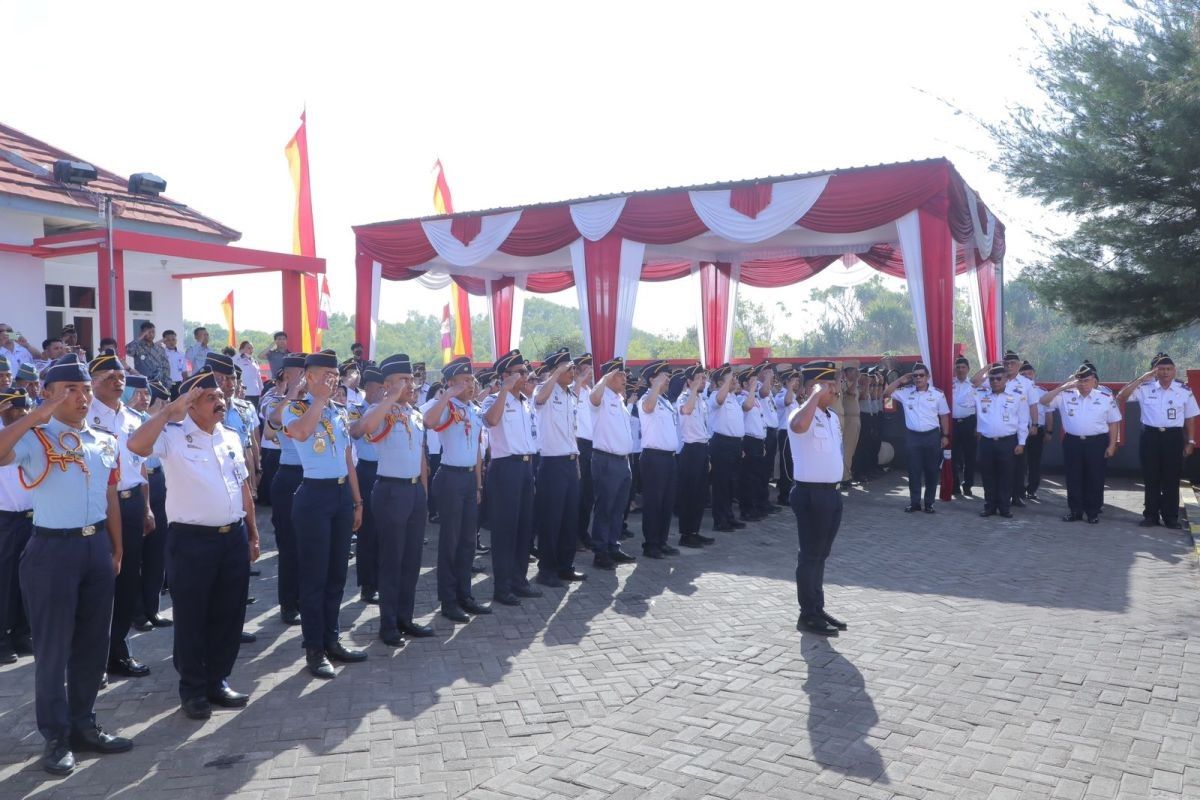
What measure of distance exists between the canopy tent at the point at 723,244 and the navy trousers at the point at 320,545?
736cm

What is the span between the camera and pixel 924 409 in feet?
33.5

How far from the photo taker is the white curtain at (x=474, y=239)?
1315 centimetres

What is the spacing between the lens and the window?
1480 centimetres

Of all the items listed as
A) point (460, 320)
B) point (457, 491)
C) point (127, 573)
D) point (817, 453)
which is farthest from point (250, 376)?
point (817, 453)

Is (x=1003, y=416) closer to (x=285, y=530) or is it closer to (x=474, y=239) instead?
(x=285, y=530)

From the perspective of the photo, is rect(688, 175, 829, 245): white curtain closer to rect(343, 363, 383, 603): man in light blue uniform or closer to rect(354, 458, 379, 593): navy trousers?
rect(343, 363, 383, 603): man in light blue uniform

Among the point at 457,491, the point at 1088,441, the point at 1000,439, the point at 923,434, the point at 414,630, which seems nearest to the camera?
the point at 414,630

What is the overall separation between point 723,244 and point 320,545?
11.1 m

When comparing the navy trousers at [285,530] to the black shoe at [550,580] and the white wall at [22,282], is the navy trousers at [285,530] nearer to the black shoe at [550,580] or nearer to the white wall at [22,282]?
the black shoe at [550,580]

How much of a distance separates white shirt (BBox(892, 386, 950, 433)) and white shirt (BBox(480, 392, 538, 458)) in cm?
559

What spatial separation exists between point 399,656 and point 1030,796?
3.31 metres

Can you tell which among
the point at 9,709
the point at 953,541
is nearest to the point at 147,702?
the point at 9,709

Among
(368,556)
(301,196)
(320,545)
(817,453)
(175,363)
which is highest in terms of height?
(301,196)

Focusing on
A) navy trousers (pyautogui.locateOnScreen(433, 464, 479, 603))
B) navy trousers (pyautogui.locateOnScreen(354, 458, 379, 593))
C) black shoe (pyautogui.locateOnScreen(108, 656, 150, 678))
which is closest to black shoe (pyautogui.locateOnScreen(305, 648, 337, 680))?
black shoe (pyautogui.locateOnScreen(108, 656, 150, 678))
